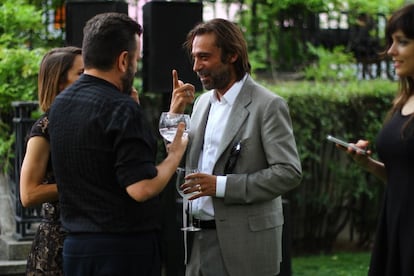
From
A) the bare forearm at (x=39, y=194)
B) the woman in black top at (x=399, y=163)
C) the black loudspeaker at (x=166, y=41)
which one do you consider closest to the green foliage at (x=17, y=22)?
the black loudspeaker at (x=166, y=41)

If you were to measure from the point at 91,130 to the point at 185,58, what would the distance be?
338 centimetres

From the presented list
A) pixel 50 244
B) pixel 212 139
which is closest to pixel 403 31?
pixel 212 139

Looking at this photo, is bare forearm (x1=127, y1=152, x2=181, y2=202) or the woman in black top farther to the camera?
the woman in black top

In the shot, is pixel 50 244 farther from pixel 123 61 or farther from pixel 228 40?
pixel 228 40

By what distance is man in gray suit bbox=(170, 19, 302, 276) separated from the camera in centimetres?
419

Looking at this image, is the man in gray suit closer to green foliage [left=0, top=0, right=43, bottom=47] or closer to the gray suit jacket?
the gray suit jacket

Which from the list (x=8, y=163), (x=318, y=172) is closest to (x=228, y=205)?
(x=8, y=163)

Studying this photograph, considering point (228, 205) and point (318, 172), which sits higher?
point (228, 205)

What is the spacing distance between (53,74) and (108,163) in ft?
3.64

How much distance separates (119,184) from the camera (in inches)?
137

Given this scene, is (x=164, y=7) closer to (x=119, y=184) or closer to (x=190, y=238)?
(x=190, y=238)

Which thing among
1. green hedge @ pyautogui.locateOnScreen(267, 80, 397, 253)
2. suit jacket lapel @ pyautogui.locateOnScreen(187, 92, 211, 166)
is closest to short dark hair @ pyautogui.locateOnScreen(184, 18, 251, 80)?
suit jacket lapel @ pyautogui.locateOnScreen(187, 92, 211, 166)

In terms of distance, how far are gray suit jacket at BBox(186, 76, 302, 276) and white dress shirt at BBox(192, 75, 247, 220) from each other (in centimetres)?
5

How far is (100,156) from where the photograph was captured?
3.48 metres
